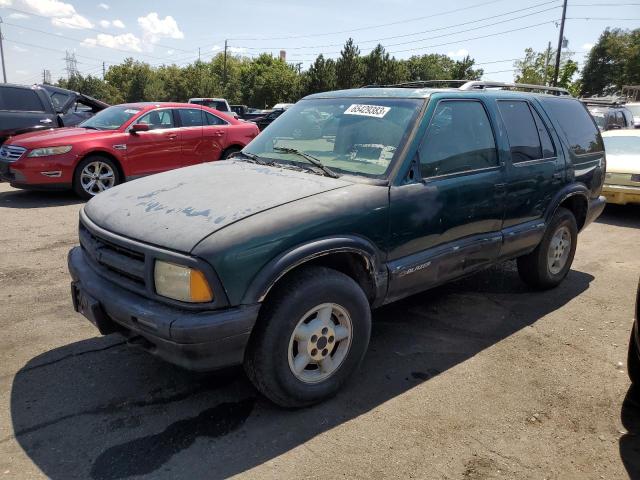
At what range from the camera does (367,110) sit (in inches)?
146

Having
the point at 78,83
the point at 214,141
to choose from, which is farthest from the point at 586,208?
the point at 78,83

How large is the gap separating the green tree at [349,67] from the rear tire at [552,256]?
132ft

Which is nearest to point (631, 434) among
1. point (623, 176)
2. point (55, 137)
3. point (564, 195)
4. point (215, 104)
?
point (564, 195)

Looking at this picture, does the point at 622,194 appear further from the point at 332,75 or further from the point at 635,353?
the point at 332,75

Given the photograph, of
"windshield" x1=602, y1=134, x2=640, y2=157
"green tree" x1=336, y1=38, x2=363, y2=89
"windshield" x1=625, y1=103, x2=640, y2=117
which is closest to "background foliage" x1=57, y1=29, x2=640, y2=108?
"green tree" x1=336, y1=38, x2=363, y2=89

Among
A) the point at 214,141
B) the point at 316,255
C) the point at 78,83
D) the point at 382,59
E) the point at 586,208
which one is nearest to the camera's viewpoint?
the point at 316,255

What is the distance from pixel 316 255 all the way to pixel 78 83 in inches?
3727

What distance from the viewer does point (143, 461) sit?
249 centimetres

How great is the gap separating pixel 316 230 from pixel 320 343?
651 mm

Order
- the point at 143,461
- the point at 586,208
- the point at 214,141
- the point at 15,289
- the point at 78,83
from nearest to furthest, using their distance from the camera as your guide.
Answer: the point at 143,461 → the point at 15,289 → the point at 586,208 → the point at 214,141 → the point at 78,83

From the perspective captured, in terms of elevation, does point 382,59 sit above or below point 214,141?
above

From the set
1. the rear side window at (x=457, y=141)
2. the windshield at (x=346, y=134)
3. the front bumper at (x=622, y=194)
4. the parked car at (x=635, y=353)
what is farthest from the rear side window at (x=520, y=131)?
the front bumper at (x=622, y=194)

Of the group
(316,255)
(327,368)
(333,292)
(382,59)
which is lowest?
(327,368)

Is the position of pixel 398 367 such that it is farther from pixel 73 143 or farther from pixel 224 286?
pixel 73 143
